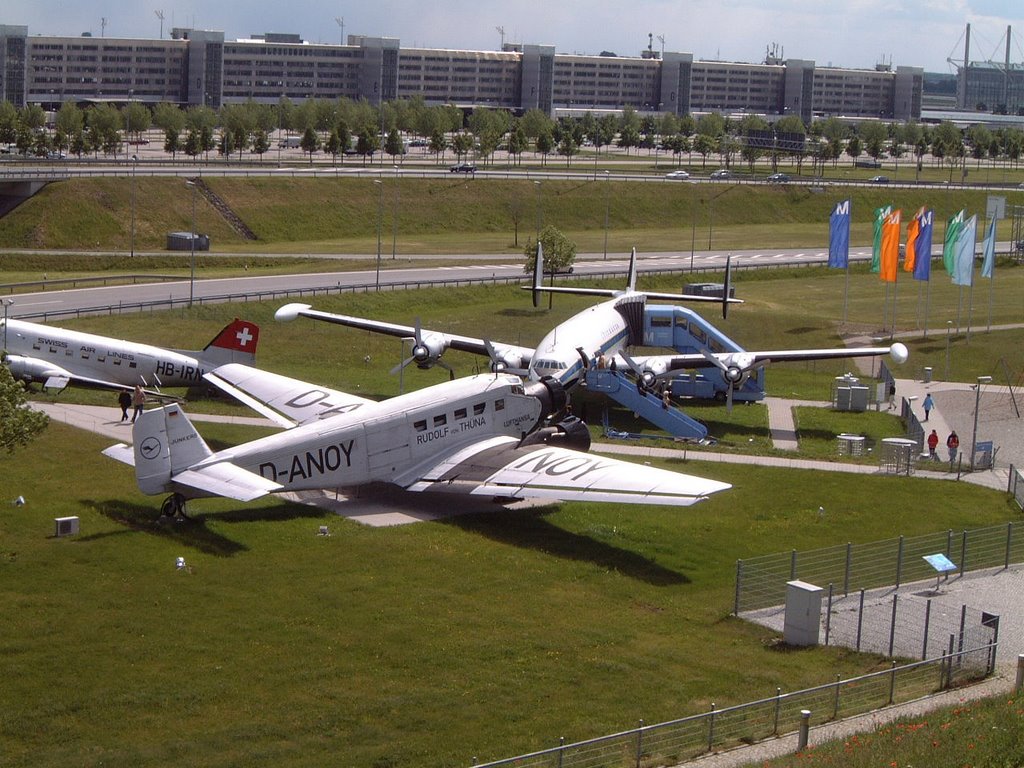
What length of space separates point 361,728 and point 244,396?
87.5ft

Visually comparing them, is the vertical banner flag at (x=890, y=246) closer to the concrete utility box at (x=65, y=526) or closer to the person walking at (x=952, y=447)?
the person walking at (x=952, y=447)

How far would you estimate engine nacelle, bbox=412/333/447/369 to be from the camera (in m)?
59.7

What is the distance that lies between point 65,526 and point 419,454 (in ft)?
38.2

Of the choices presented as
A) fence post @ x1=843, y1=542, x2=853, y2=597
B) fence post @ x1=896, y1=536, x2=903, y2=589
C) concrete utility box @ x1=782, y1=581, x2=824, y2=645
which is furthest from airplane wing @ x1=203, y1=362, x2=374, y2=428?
fence post @ x1=896, y1=536, x2=903, y2=589

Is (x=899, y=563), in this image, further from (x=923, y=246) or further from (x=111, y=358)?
(x=923, y=246)

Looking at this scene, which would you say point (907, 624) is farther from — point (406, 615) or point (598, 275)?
point (598, 275)

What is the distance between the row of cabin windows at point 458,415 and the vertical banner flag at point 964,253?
4388 centimetres

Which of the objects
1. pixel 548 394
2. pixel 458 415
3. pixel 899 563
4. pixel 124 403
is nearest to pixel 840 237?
pixel 548 394

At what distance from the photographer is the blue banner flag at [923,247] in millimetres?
83625

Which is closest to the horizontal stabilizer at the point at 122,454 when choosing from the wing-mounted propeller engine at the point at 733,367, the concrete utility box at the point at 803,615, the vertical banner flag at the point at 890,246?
the concrete utility box at the point at 803,615

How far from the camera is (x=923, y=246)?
84.2 metres

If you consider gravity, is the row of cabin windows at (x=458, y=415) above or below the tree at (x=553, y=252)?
below

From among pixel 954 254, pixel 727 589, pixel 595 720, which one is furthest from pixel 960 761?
pixel 954 254

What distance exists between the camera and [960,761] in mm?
22938
